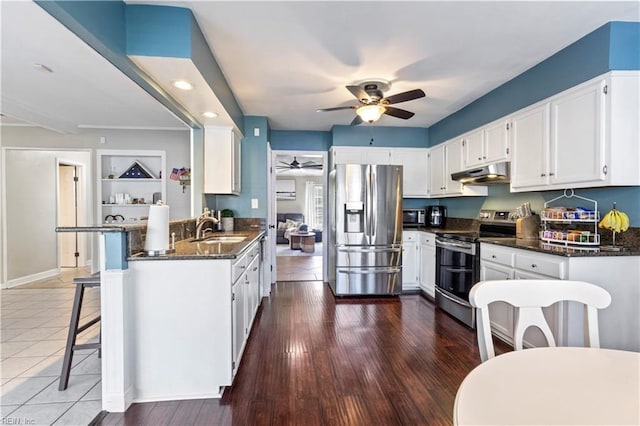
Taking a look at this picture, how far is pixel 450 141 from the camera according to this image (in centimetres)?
405

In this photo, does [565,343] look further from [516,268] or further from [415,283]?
[415,283]

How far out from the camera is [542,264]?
7.18 feet

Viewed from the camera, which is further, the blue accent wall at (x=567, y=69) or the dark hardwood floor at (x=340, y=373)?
the blue accent wall at (x=567, y=69)

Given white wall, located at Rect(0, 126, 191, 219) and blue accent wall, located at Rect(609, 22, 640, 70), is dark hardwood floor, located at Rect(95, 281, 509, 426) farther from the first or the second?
white wall, located at Rect(0, 126, 191, 219)

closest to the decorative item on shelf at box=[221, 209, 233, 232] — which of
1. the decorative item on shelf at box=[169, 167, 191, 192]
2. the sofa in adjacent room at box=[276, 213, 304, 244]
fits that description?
the decorative item on shelf at box=[169, 167, 191, 192]

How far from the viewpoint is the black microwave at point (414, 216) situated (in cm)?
478

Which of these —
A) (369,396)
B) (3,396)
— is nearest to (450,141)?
(369,396)

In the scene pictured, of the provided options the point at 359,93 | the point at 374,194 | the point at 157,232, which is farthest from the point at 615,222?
the point at 157,232

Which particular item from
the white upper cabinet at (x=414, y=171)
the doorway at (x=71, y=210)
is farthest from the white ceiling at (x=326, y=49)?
the doorway at (x=71, y=210)

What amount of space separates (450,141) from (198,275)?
3.58 metres

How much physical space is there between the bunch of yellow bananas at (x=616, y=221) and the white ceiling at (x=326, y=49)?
Answer: 1.34 meters

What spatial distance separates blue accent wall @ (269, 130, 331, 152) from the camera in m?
4.85

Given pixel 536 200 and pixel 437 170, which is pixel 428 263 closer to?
pixel 437 170

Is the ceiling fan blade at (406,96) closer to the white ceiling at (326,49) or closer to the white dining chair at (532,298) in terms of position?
the white ceiling at (326,49)
